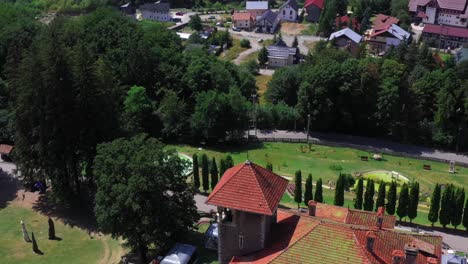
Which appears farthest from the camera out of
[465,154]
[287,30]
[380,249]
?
[287,30]

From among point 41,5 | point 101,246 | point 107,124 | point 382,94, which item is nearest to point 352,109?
point 382,94

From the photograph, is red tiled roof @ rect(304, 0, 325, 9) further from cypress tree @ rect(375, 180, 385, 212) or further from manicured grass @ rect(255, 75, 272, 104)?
cypress tree @ rect(375, 180, 385, 212)

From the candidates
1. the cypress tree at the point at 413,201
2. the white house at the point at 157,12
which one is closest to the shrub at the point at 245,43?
the white house at the point at 157,12

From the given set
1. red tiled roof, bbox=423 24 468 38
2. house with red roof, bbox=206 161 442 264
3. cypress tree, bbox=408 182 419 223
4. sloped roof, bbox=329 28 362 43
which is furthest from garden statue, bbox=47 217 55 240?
red tiled roof, bbox=423 24 468 38

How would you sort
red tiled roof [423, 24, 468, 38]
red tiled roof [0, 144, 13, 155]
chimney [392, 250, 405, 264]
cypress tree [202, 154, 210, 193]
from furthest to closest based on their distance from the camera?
red tiled roof [423, 24, 468, 38], red tiled roof [0, 144, 13, 155], cypress tree [202, 154, 210, 193], chimney [392, 250, 405, 264]

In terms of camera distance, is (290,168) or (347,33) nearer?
(290,168)

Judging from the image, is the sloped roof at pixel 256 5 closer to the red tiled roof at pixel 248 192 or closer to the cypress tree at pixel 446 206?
the cypress tree at pixel 446 206

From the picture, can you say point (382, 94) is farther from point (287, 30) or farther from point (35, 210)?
point (287, 30)
